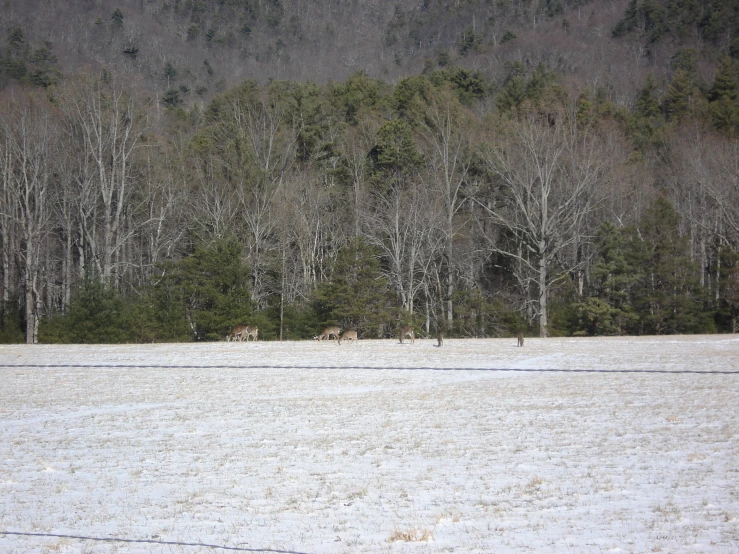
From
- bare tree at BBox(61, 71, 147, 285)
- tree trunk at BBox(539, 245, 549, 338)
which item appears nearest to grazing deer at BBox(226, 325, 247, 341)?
bare tree at BBox(61, 71, 147, 285)

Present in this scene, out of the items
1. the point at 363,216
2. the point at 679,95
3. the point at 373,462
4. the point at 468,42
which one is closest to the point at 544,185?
the point at 363,216

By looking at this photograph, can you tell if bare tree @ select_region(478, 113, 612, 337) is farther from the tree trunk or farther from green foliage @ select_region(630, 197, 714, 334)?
green foliage @ select_region(630, 197, 714, 334)

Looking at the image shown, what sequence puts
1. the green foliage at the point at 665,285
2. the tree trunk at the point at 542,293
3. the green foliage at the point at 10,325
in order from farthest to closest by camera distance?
the tree trunk at the point at 542,293
the green foliage at the point at 10,325
the green foliage at the point at 665,285

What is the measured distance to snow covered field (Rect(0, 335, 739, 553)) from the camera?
7871 mm

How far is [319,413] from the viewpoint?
50.0ft

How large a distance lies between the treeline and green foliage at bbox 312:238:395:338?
0.11m

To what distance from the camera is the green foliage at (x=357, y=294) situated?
1647 inches

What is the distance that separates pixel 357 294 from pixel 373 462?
3126 centimetres

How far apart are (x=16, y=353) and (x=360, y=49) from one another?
86.3 m

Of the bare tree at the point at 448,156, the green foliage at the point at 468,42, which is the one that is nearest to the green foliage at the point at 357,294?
the bare tree at the point at 448,156

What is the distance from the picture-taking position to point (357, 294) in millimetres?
42156

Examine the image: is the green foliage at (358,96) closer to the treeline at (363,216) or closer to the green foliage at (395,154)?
the treeline at (363,216)

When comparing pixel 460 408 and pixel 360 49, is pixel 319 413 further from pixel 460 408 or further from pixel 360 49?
pixel 360 49

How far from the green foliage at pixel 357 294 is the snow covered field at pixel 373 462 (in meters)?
20.0
